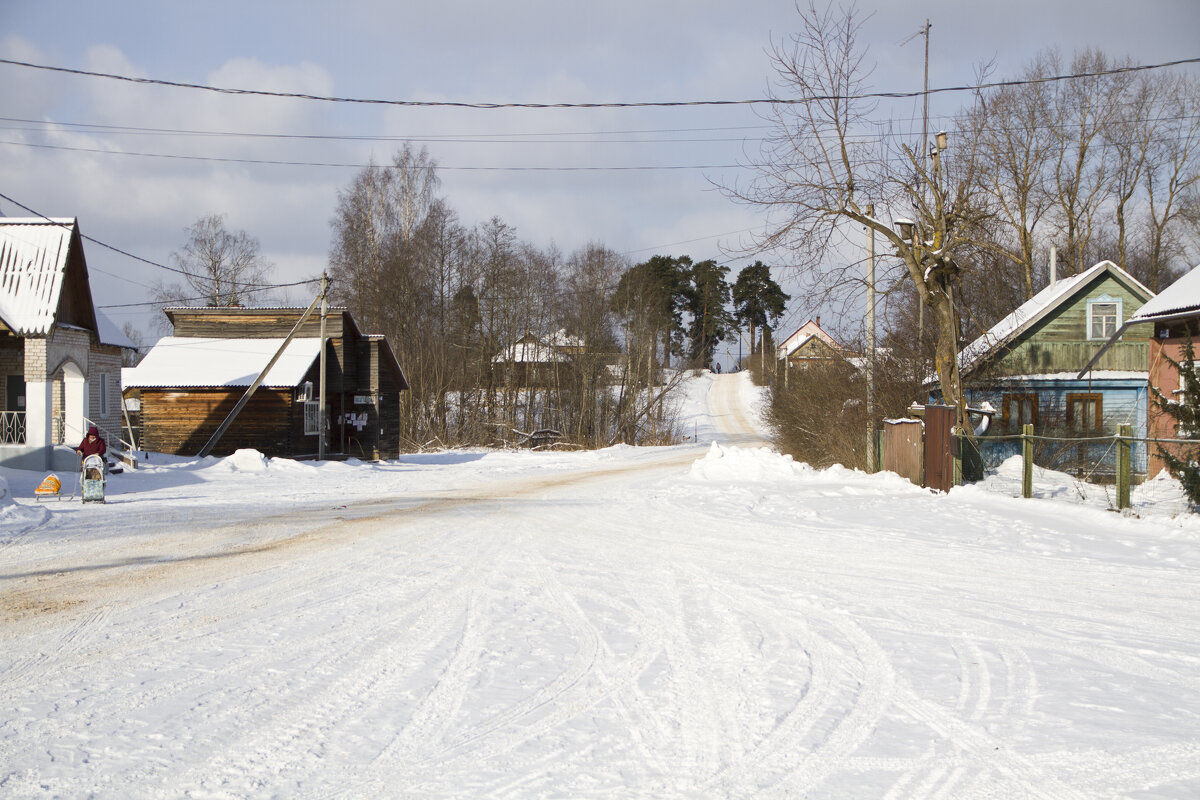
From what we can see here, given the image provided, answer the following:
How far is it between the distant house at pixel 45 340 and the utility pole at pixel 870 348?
60.2 feet

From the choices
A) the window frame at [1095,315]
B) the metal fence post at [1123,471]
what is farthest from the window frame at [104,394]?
the window frame at [1095,315]

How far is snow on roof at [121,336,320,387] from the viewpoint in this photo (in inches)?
1303

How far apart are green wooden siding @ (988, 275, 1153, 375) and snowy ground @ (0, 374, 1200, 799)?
18566mm

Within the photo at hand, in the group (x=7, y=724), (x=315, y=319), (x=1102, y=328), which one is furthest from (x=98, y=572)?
(x=1102, y=328)

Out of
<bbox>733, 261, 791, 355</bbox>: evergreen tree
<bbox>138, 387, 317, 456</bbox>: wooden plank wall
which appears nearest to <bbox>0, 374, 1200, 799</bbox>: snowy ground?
<bbox>138, 387, 317, 456</bbox>: wooden plank wall

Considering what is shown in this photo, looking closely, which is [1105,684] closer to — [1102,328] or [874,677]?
[874,677]

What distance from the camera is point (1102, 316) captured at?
99.3ft

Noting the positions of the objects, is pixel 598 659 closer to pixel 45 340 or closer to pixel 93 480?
pixel 93 480

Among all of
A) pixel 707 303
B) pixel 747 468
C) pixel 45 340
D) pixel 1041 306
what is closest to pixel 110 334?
pixel 45 340

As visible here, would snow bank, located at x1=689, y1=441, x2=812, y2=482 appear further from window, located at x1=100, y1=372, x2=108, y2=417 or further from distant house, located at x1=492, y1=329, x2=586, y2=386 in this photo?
distant house, located at x1=492, y1=329, x2=586, y2=386

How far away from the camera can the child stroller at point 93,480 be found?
603 inches

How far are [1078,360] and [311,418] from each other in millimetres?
28183

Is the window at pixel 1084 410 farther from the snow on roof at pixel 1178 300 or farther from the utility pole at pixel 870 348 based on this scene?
the utility pole at pixel 870 348

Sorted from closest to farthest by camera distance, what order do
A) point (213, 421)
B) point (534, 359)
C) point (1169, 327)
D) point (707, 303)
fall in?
point (1169, 327), point (213, 421), point (534, 359), point (707, 303)
